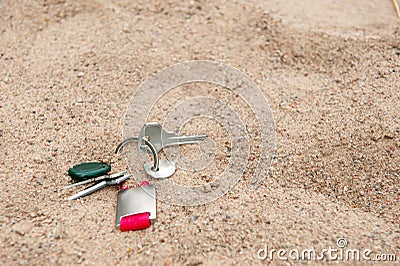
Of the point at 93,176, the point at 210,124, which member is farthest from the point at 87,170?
the point at 210,124

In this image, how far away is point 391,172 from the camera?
1.78 m

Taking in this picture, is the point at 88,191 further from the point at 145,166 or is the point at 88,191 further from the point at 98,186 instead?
the point at 145,166

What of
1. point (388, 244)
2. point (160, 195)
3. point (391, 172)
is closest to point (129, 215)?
point (160, 195)
